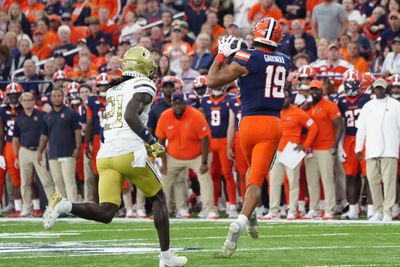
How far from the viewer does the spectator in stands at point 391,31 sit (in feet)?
61.4

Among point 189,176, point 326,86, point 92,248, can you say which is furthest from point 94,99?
point 92,248

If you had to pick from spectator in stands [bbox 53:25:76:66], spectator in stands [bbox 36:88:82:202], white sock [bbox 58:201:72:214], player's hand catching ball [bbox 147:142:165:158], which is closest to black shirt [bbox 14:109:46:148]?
spectator in stands [bbox 36:88:82:202]

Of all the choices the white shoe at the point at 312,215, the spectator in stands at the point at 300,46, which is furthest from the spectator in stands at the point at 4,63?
the white shoe at the point at 312,215

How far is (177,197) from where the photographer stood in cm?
1755

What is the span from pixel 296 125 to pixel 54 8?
9691 mm

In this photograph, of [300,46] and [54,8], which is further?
[54,8]

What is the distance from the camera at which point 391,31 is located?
62.1ft

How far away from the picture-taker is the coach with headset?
15758 mm

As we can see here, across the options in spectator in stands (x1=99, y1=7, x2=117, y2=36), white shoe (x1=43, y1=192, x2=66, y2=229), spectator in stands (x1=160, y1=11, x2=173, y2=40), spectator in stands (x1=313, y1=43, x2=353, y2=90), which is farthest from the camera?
→ spectator in stands (x1=99, y1=7, x2=117, y2=36)

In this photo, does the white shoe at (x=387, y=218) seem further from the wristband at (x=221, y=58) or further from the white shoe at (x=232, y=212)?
the wristband at (x=221, y=58)

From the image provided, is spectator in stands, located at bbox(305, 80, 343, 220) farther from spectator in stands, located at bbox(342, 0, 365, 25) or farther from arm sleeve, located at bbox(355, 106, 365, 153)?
spectator in stands, located at bbox(342, 0, 365, 25)

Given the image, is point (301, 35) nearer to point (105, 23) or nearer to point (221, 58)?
point (105, 23)

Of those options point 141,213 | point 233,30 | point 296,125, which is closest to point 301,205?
point 296,125

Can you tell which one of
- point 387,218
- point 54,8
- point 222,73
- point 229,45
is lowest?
point 387,218
